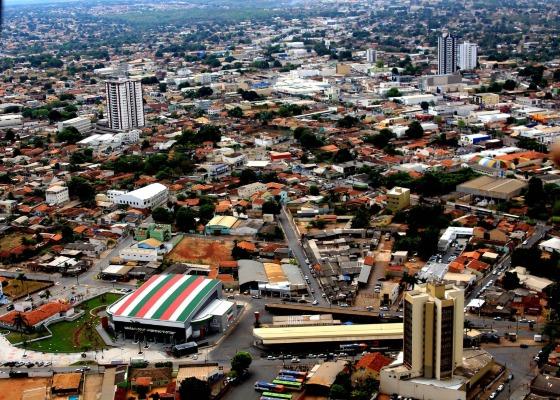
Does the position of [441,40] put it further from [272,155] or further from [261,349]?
[261,349]

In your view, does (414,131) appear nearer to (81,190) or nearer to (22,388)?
(81,190)

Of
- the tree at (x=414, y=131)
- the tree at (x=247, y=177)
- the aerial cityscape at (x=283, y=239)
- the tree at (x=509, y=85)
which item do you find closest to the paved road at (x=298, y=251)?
the aerial cityscape at (x=283, y=239)

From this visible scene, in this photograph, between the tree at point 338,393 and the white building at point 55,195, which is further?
the white building at point 55,195

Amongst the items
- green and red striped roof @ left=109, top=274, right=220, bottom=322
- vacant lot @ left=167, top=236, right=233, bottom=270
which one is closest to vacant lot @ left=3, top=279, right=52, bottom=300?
green and red striped roof @ left=109, top=274, right=220, bottom=322

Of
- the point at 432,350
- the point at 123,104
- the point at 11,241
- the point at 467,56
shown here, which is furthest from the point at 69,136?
the point at 467,56

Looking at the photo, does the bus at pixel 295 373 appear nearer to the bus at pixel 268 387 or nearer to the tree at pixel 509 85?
the bus at pixel 268 387

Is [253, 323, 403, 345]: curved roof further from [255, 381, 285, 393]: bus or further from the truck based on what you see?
the truck
